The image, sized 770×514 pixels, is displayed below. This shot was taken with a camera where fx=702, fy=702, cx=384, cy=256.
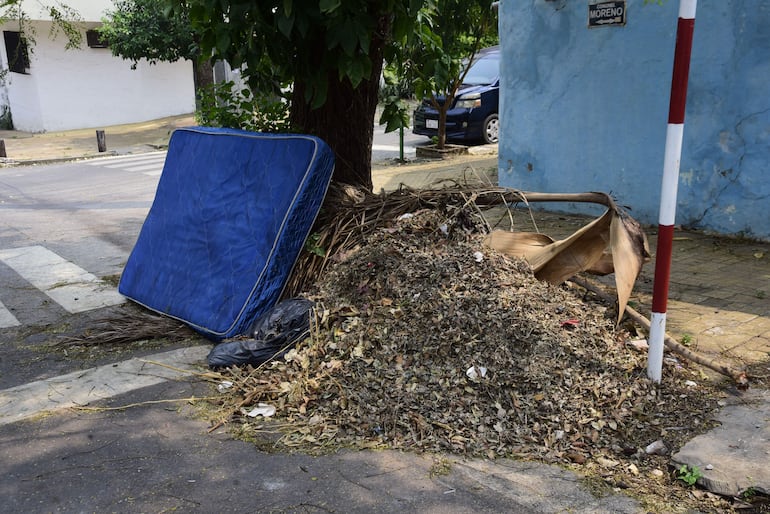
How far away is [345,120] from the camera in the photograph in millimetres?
5461

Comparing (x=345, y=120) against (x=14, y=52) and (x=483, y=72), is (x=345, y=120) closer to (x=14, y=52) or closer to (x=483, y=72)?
(x=483, y=72)

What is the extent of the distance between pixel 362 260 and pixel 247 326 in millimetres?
874

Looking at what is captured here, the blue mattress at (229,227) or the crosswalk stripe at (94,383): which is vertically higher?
the blue mattress at (229,227)

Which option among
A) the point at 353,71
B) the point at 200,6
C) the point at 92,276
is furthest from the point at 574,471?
the point at 92,276

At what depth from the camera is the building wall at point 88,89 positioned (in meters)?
22.0

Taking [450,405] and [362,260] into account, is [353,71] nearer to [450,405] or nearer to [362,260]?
[362,260]

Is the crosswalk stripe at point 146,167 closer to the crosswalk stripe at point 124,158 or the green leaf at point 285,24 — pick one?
the crosswalk stripe at point 124,158

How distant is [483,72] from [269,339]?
42.2 ft

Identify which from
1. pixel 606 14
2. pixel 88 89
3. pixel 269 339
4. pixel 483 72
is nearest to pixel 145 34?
pixel 88 89

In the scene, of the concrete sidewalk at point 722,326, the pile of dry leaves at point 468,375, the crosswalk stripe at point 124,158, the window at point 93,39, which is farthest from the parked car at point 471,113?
the window at point 93,39

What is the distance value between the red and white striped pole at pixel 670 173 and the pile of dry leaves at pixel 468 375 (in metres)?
0.24

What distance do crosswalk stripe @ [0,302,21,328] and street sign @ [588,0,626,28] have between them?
20.5 ft

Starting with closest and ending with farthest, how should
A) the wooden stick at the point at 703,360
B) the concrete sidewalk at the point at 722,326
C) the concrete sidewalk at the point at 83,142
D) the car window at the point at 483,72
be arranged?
1. the concrete sidewalk at the point at 722,326
2. the wooden stick at the point at 703,360
3. the car window at the point at 483,72
4. the concrete sidewalk at the point at 83,142

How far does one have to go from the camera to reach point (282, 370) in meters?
4.15
